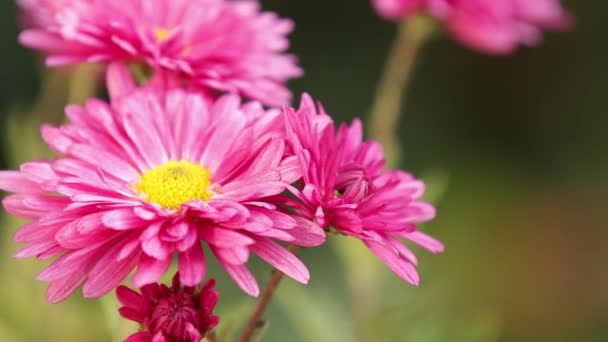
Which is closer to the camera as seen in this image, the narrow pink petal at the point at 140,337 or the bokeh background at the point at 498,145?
the narrow pink petal at the point at 140,337

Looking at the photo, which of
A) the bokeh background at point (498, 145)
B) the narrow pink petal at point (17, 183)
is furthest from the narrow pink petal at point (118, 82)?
the bokeh background at point (498, 145)

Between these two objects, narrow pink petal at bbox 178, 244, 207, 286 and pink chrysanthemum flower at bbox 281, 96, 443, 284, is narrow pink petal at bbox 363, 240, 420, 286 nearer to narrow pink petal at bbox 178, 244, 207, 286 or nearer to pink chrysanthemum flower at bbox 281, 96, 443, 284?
pink chrysanthemum flower at bbox 281, 96, 443, 284

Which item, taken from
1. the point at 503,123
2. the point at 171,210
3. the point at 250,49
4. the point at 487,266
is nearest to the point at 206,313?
the point at 171,210

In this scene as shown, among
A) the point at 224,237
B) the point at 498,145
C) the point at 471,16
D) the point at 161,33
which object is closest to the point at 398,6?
the point at 471,16

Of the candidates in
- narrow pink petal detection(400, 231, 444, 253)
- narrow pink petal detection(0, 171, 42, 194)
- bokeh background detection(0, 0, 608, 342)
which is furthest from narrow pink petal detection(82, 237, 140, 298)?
bokeh background detection(0, 0, 608, 342)

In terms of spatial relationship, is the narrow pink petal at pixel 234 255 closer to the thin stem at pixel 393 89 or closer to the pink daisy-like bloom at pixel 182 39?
the pink daisy-like bloom at pixel 182 39

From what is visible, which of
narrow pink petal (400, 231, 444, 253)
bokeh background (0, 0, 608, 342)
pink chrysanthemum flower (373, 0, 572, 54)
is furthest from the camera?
bokeh background (0, 0, 608, 342)
